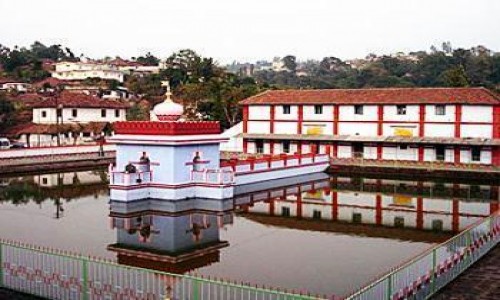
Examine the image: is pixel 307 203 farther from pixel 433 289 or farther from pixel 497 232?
pixel 433 289

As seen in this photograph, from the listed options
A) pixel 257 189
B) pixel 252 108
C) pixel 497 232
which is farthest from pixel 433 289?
pixel 252 108

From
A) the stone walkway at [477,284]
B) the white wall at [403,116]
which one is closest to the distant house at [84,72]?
the white wall at [403,116]

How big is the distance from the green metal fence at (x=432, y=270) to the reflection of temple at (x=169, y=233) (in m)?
6.42

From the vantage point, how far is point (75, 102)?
191 feet

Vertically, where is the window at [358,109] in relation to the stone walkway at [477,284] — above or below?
above

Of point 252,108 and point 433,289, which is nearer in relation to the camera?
point 433,289

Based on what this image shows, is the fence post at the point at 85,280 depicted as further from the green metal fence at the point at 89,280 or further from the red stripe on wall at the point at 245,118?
the red stripe on wall at the point at 245,118

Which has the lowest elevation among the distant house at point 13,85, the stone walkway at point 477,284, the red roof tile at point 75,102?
the stone walkway at point 477,284

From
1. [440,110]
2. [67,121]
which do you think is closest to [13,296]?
[440,110]

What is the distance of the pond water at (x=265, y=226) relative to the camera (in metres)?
16.9

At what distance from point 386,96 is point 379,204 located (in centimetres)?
1750

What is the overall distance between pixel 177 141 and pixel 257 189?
6235 millimetres

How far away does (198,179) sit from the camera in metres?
29.0

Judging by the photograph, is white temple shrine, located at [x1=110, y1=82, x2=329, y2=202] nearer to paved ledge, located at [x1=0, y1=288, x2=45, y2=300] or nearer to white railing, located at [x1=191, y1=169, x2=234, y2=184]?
white railing, located at [x1=191, y1=169, x2=234, y2=184]
